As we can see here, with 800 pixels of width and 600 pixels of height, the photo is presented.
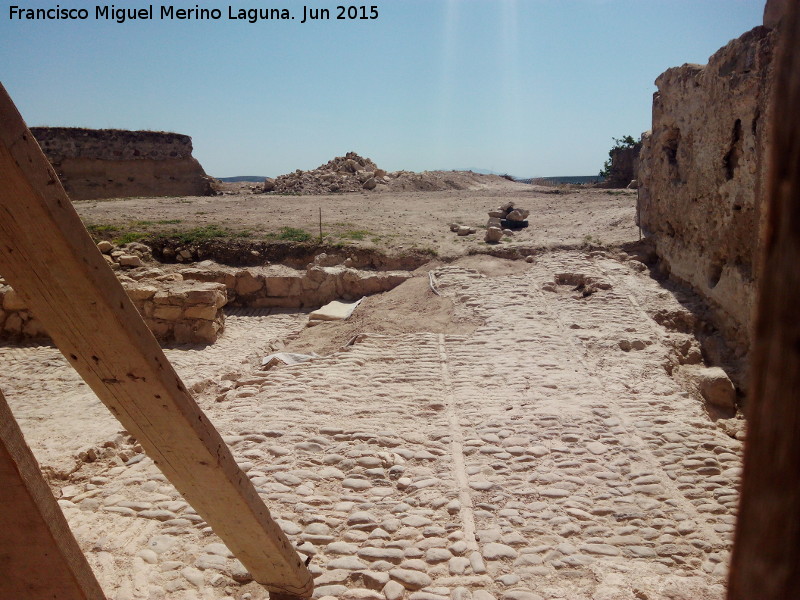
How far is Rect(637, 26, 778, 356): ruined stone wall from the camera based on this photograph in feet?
24.1

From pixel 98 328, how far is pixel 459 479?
3.67 meters

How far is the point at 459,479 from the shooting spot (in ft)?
16.1

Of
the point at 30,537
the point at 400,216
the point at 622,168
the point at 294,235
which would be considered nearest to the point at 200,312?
the point at 294,235

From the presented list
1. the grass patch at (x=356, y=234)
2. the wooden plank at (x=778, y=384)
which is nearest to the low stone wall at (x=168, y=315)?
the grass patch at (x=356, y=234)

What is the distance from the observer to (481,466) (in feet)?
16.7

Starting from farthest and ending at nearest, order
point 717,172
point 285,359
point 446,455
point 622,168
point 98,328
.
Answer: point 622,168, point 717,172, point 285,359, point 446,455, point 98,328

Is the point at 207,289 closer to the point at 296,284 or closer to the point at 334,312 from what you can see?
the point at 296,284

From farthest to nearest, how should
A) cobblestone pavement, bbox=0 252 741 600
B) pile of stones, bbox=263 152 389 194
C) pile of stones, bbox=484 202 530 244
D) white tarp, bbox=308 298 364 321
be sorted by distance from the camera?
pile of stones, bbox=263 152 389 194, pile of stones, bbox=484 202 530 244, white tarp, bbox=308 298 364 321, cobblestone pavement, bbox=0 252 741 600

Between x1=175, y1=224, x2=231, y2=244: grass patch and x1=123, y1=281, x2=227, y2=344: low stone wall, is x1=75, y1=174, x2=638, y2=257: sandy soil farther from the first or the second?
x1=123, y1=281, x2=227, y2=344: low stone wall

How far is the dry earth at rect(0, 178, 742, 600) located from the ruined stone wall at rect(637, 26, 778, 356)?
838 mm

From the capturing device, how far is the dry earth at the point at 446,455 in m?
3.81

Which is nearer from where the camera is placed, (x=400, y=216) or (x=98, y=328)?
(x=98, y=328)

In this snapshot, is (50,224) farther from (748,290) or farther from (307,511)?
(748,290)

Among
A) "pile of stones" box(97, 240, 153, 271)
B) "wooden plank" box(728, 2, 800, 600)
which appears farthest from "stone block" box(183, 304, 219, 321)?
"wooden plank" box(728, 2, 800, 600)
